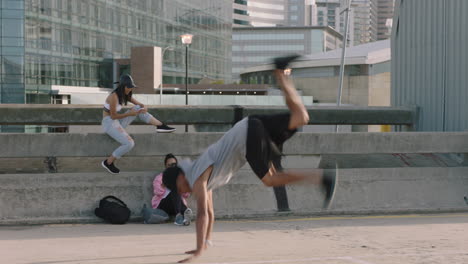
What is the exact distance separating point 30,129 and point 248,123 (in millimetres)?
48327

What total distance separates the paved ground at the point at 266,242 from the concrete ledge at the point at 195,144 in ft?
3.46

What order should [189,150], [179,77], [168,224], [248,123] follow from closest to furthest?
[248,123], [168,224], [189,150], [179,77]

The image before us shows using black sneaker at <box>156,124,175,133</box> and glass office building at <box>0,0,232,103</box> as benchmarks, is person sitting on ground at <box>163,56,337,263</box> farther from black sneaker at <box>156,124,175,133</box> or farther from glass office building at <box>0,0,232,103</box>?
glass office building at <box>0,0,232,103</box>

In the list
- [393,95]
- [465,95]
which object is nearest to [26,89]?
[393,95]

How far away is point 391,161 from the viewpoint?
12.2m

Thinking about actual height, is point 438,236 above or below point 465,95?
below

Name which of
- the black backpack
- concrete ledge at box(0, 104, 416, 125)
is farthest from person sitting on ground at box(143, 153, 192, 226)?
concrete ledge at box(0, 104, 416, 125)

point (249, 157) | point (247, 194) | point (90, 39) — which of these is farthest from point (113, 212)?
point (90, 39)

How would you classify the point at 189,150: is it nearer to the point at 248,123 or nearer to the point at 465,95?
the point at 248,123

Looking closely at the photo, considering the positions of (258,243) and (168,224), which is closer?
(258,243)

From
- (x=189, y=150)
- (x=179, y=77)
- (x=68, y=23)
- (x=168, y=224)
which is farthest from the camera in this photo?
(x=179, y=77)

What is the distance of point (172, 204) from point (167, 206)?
0.08 metres

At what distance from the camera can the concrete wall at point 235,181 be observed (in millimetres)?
9367

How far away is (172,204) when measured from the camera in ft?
30.7
